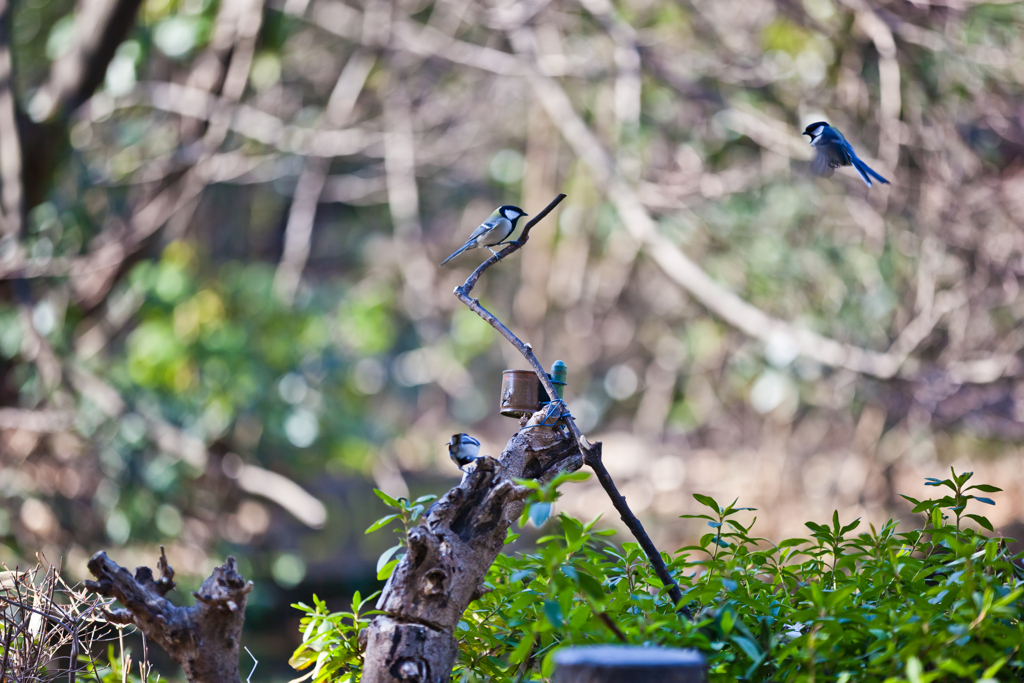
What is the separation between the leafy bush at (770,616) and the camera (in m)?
0.93

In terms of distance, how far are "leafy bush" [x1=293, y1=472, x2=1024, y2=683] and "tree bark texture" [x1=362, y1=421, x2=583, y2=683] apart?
7 cm

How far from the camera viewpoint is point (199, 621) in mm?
1188

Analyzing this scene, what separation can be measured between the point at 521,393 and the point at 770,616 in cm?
48

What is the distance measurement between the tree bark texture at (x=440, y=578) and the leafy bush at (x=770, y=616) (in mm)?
74

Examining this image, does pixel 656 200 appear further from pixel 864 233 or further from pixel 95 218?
pixel 95 218

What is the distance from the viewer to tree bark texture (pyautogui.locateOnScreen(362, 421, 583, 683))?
1.10 metres

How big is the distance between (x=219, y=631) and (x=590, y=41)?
5287mm

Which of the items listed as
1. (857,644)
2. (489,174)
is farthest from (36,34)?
(857,644)

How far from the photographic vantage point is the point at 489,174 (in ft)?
23.7

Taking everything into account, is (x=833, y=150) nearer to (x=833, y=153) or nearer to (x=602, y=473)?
(x=833, y=153)

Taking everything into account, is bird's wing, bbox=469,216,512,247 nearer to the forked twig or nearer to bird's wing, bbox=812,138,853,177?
the forked twig

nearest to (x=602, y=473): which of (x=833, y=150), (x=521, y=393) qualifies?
(x=521, y=393)

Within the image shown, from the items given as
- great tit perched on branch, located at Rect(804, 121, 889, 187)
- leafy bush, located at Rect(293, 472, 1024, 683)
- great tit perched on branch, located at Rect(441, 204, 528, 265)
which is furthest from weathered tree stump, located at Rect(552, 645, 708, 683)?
great tit perched on branch, located at Rect(804, 121, 889, 187)

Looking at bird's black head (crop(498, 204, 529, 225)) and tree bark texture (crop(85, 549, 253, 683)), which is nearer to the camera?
tree bark texture (crop(85, 549, 253, 683))
